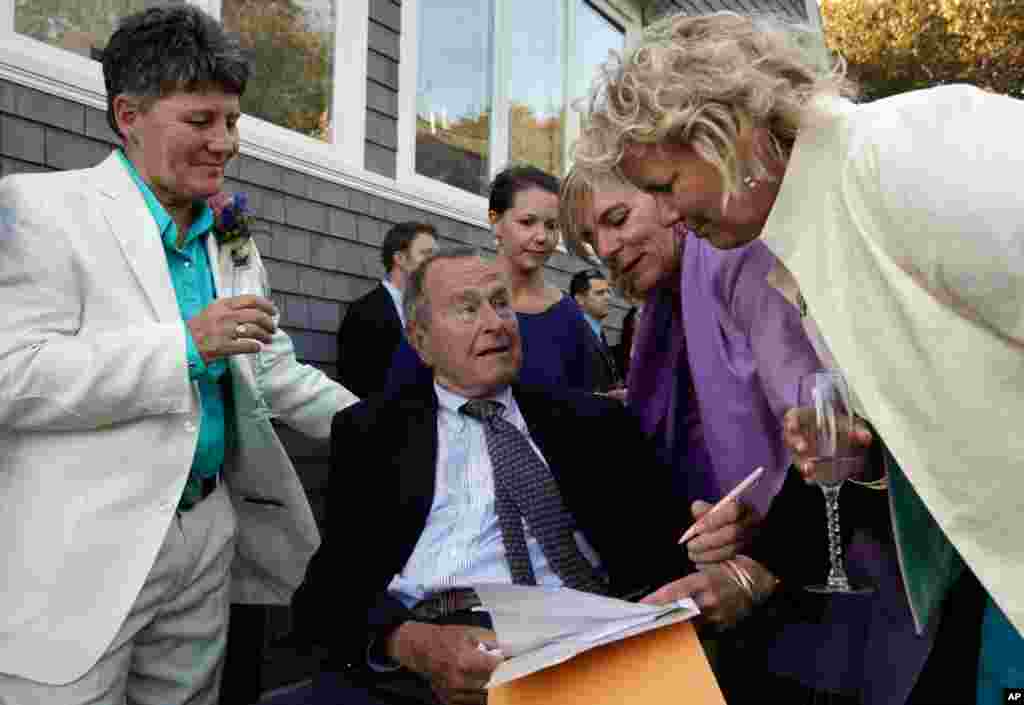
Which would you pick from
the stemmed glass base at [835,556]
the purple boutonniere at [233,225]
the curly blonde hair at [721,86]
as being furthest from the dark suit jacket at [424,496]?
the curly blonde hair at [721,86]

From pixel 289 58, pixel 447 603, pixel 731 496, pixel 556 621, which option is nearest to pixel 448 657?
pixel 447 603

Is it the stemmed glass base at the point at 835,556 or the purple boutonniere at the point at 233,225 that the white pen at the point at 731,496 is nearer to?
the stemmed glass base at the point at 835,556

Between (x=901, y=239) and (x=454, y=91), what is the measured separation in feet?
18.7

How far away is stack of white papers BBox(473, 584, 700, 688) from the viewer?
1669mm

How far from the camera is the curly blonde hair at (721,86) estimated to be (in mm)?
1806

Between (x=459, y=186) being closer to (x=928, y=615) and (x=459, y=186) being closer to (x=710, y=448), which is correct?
(x=710, y=448)

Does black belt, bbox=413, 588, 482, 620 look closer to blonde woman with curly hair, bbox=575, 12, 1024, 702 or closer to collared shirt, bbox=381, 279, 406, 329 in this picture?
blonde woman with curly hair, bbox=575, 12, 1024, 702

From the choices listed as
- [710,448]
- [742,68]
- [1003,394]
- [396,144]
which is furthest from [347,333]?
[1003,394]

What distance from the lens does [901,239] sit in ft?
4.85

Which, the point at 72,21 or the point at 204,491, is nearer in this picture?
the point at 204,491

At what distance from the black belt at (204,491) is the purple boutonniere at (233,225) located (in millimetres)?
614

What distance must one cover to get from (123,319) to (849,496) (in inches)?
68.2

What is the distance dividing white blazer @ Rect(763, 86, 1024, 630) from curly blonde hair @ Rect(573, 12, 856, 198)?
0.25 meters

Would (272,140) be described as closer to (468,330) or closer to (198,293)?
(198,293)
